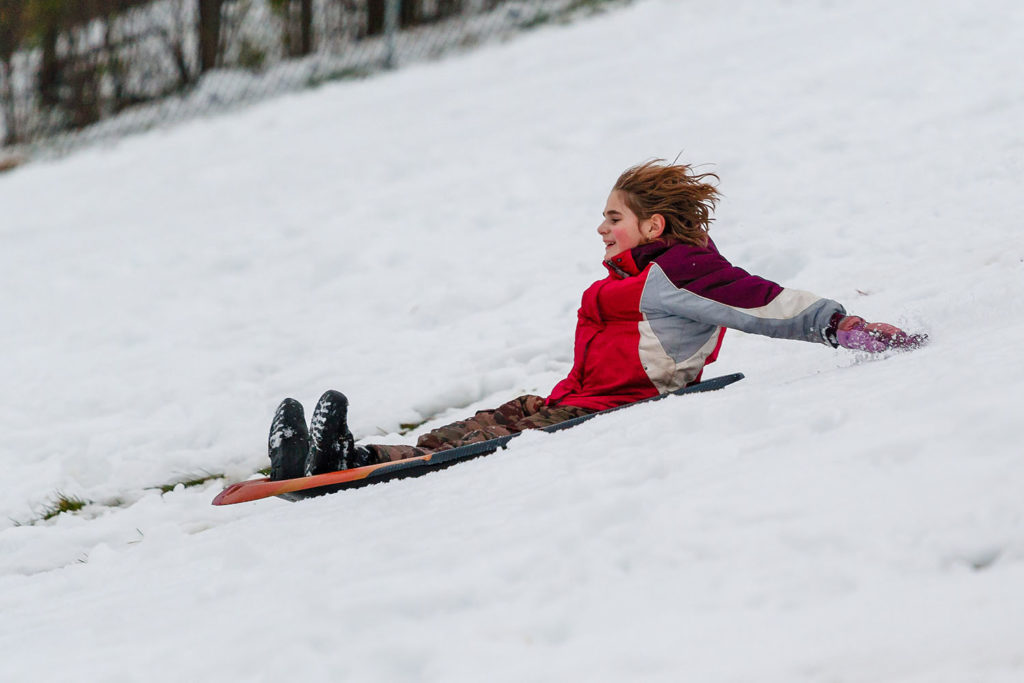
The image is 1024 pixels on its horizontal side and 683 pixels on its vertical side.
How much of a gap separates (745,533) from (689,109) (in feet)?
18.9

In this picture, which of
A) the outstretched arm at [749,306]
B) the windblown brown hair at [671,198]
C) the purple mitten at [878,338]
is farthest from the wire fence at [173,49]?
the purple mitten at [878,338]

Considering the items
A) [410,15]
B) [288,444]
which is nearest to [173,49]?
[410,15]

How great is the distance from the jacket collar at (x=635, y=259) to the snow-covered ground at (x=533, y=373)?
57cm

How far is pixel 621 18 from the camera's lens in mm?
10359

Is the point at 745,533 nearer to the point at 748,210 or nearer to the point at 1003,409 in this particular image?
the point at 1003,409

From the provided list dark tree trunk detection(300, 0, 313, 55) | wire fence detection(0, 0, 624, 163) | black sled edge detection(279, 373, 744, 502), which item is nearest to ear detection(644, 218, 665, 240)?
black sled edge detection(279, 373, 744, 502)

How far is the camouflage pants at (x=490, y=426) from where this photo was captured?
328 centimetres

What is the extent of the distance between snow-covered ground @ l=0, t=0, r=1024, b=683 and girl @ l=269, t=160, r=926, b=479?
201 mm

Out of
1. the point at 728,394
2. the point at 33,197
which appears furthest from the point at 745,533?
the point at 33,197

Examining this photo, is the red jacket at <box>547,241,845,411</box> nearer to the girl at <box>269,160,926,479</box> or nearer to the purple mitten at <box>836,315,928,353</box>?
the girl at <box>269,160,926,479</box>

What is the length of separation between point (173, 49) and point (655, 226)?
9.71m

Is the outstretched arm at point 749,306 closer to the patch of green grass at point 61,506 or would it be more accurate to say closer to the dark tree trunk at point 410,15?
the patch of green grass at point 61,506

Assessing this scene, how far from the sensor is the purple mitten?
2.87 m

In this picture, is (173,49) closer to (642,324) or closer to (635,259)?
(635,259)
